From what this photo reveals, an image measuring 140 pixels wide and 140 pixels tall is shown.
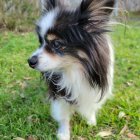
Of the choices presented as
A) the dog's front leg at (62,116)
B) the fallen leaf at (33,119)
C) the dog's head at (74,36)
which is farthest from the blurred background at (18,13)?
the dog's head at (74,36)

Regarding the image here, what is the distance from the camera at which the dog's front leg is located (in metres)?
3.00

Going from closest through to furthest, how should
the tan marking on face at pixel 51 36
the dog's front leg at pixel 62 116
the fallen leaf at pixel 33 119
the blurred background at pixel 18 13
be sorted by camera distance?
the tan marking on face at pixel 51 36
the dog's front leg at pixel 62 116
the fallen leaf at pixel 33 119
the blurred background at pixel 18 13

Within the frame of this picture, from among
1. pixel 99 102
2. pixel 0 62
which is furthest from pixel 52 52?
pixel 0 62

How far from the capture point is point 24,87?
4078mm

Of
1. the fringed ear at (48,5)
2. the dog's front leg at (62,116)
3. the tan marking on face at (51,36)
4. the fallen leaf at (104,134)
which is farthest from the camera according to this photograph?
the fallen leaf at (104,134)

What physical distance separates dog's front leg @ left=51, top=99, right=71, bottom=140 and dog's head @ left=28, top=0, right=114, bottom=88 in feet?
1.64

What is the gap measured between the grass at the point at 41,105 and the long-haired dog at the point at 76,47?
0.23m

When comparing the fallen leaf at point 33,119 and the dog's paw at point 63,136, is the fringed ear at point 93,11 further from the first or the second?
the fallen leaf at point 33,119

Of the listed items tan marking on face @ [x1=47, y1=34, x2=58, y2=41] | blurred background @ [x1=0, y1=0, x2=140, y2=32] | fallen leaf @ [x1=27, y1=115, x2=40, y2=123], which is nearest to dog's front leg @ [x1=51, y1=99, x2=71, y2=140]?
fallen leaf @ [x1=27, y1=115, x2=40, y2=123]

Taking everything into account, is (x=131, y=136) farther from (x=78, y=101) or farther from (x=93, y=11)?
(x=93, y=11)

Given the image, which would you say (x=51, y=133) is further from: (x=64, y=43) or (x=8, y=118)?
(x=64, y=43)

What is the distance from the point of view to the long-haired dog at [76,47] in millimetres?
2514

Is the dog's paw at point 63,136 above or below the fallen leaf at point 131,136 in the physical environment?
above

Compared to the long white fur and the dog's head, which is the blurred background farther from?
the dog's head
